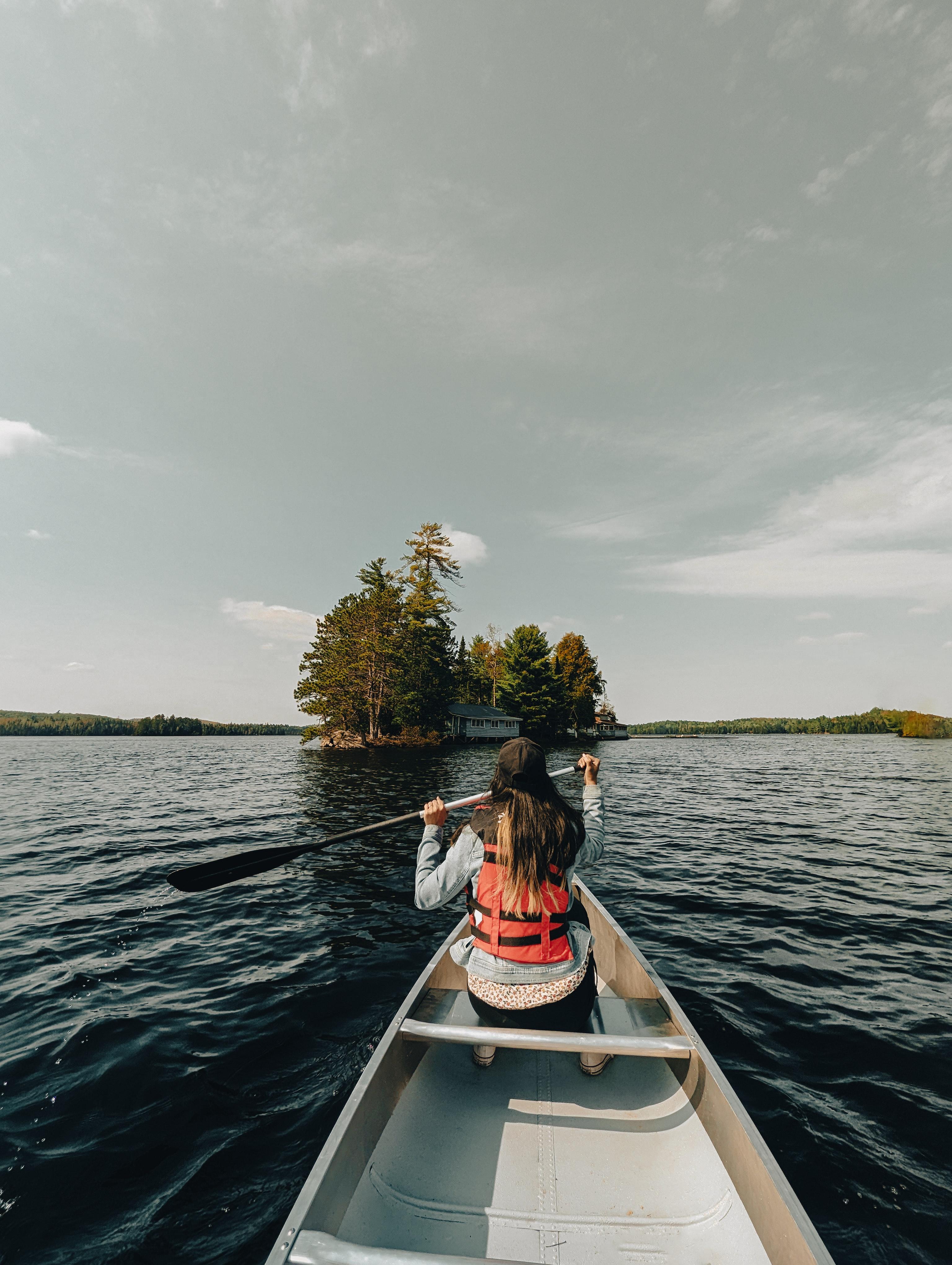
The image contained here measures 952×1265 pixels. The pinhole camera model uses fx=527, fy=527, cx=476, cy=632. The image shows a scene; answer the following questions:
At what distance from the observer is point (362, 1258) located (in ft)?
6.06

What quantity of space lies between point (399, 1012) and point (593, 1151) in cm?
140

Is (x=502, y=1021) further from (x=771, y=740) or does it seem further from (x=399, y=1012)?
(x=771, y=740)

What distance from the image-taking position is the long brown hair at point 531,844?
308 cm

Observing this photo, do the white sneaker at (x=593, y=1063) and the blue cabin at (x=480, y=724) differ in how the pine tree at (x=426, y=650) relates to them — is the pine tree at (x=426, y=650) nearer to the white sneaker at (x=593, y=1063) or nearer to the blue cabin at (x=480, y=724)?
the blue cabin at (x=480, y=724)

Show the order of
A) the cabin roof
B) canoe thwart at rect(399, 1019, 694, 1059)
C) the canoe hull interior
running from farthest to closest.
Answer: the cabin roof
canoe thwart at rect(399, 1019, 694, 1059)
the canoe hull interior

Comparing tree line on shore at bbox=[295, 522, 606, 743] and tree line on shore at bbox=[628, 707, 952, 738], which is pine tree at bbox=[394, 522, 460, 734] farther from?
tree line on shore at bbox=[628, 707, 952, 738]

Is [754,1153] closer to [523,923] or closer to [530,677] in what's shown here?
[523,923]

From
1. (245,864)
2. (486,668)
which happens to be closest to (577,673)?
(486,668)

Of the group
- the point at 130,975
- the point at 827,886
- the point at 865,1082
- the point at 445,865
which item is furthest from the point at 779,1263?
the point at 827,886

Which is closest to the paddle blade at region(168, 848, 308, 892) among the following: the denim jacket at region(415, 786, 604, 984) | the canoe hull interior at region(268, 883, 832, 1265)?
the canoe hull interior at region(268, 883, 832, 1265)

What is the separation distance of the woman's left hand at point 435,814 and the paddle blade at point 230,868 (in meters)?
2.42

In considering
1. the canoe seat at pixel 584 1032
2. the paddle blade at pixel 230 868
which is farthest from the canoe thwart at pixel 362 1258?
the paddle blade at pixel 230 868

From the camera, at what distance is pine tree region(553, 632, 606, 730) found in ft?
247

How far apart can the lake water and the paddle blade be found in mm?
1225
